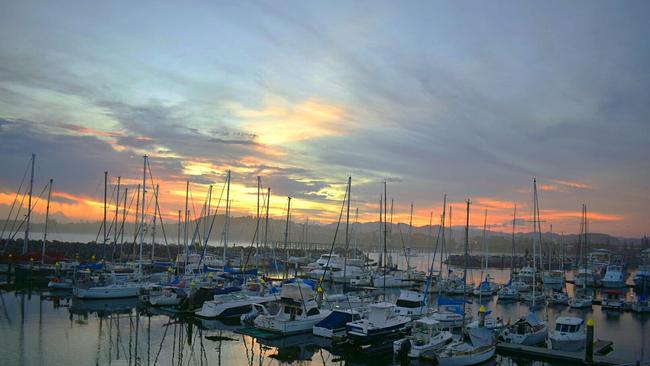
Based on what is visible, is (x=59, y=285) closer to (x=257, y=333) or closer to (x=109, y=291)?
(x=109, y=291)

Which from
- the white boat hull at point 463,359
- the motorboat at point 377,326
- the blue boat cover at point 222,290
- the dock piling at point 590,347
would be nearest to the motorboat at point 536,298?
the dock piling at point 590,347

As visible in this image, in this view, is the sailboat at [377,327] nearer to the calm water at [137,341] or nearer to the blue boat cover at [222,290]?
the calm water at [137,341]

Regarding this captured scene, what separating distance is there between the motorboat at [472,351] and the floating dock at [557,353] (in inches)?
55.6

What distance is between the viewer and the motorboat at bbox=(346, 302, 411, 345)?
22.5 meters

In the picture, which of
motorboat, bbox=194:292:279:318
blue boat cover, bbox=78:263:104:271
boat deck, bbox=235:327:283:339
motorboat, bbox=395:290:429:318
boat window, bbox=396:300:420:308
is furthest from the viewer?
blue boat cover, bbox=78:263:104:271

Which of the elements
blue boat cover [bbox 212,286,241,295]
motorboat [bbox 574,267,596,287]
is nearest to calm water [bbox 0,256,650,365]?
blue boat cover [bbox 212,286,241,295]

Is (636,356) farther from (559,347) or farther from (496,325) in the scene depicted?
(496,325)

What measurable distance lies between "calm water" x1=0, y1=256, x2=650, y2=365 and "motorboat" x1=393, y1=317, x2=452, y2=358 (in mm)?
1182

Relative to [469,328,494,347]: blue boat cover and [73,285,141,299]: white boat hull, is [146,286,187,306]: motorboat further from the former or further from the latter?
[469,328,494,347]: blue boat cover

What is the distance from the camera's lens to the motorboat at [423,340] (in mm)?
20578

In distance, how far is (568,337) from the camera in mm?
23484

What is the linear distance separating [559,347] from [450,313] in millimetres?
6585

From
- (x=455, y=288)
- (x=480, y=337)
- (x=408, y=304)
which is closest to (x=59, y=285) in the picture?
(x=408, y=304)

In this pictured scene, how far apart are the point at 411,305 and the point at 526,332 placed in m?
7.50
